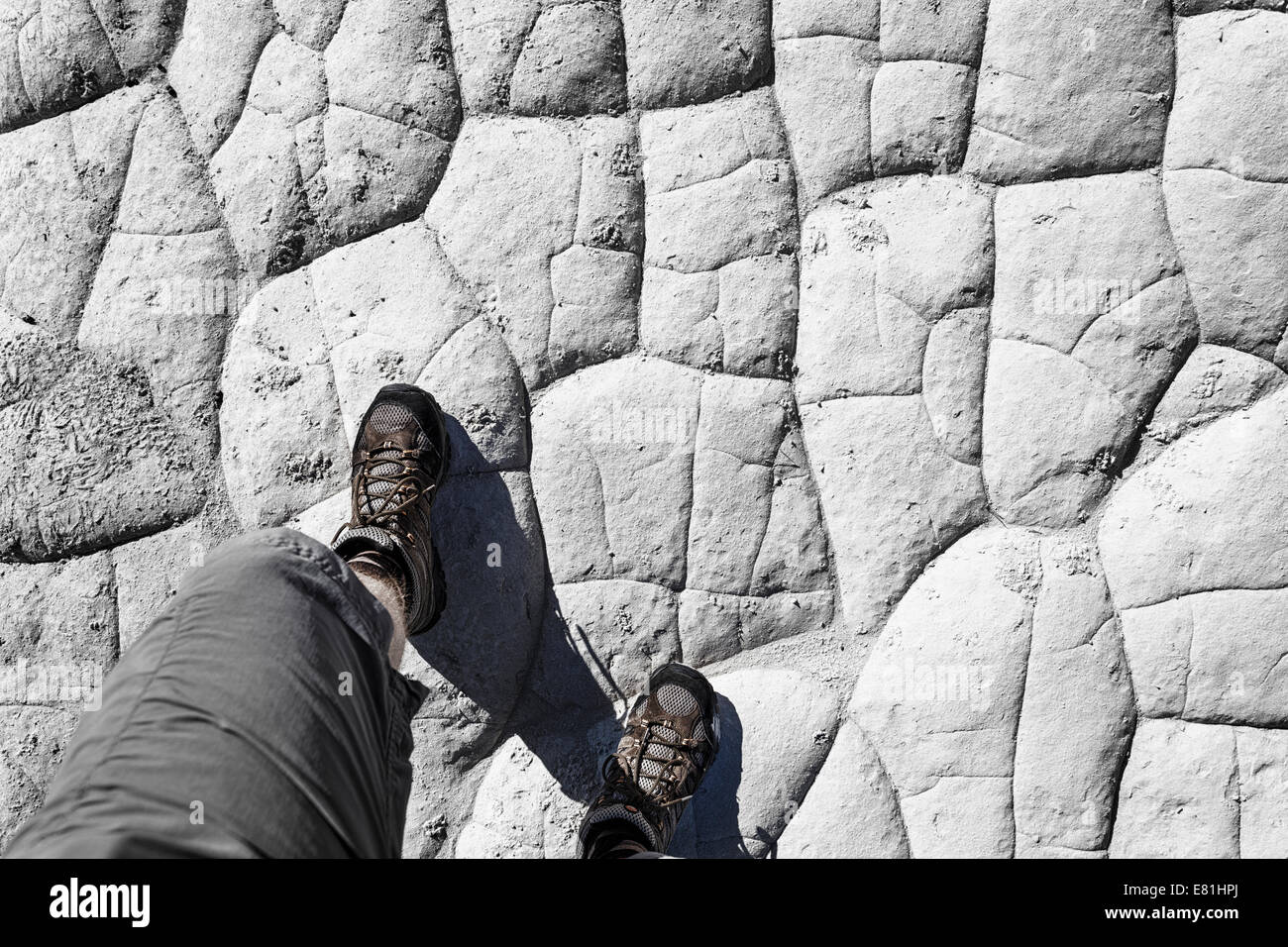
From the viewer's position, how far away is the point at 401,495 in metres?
2.20

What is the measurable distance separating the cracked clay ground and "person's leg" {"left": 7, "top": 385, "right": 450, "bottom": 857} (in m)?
0.70

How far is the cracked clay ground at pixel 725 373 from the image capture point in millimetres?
2191

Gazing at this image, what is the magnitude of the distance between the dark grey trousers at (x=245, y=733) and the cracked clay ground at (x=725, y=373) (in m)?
0.74

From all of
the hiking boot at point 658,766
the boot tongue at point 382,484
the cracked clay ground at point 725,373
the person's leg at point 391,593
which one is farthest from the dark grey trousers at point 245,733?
the cracked clay ground at point 725,373

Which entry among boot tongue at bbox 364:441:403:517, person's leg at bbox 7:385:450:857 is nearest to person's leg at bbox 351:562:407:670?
boot tongue at bbox 364:441:403:517

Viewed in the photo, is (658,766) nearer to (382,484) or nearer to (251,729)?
(382,484)

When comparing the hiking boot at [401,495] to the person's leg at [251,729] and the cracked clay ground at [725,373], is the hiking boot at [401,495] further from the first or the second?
the person's leg at [251,729]

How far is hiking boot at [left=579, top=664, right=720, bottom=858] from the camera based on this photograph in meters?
2.11

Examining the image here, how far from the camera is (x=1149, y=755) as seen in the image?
218cm

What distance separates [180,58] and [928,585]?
2437 mm

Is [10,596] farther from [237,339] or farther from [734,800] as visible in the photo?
[734,800]

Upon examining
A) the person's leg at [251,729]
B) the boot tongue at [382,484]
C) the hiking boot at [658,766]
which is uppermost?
the boot tongue at [382,484]

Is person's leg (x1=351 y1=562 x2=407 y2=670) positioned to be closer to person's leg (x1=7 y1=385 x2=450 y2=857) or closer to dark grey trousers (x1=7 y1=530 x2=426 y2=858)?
person's leg (x1=7 y1=385 x2=450 y2=857)

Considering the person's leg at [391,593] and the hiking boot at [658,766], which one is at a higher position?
the person's leg at [391,593]
